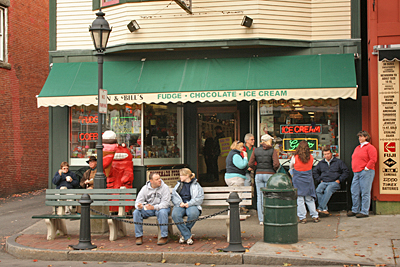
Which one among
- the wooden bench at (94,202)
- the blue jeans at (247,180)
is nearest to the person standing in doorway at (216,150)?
the blue jeans at (247,180)

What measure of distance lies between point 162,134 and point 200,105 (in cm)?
138

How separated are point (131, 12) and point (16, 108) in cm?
771

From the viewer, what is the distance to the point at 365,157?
9.64m

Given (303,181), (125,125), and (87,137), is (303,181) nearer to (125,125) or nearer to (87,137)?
(125,125)

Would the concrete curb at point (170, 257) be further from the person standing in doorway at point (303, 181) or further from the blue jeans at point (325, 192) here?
the blue jeans at point (325, 192)

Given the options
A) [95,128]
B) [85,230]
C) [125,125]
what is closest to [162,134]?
[125,125]

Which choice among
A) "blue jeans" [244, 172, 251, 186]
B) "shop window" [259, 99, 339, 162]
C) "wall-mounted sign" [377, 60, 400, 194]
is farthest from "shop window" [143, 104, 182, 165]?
"wall-mounted sign" [377, 60, 400, 194]

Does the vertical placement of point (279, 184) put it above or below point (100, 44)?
below

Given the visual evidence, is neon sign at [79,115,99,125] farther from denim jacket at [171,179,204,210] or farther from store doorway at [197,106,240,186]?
denim jacket at [171,179,204,210]

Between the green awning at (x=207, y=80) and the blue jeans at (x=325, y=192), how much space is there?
2.02m

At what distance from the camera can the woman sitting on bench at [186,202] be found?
7.77 meters

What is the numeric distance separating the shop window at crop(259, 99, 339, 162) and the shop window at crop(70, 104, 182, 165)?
267 cm

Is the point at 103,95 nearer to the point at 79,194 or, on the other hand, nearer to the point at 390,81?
the point at 79,194

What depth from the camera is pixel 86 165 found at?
12219 mm
